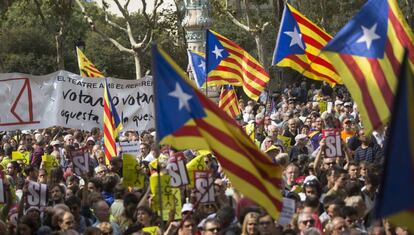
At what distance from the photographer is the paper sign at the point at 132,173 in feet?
48.5

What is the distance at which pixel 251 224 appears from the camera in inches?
420

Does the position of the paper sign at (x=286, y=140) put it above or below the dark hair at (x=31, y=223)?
above

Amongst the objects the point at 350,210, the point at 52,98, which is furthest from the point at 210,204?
the point at 52,98

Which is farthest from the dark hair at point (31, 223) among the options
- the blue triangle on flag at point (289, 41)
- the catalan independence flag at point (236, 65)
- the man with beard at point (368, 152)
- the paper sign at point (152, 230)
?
the catalan independence flag at point (236, 65)

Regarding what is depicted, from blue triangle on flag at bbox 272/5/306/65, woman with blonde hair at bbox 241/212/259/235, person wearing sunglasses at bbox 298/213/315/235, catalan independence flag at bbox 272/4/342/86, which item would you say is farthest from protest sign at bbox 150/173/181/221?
blue triangle on flag at bbox 272/5/306/65

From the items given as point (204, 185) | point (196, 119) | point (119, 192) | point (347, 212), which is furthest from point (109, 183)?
point (196, 119)

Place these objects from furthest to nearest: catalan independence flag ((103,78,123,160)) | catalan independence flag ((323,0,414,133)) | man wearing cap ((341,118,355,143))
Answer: man wearing cap ((341,118,355,143)) < catalan independence flag ((103,78,123,160)) < catalan independence flag ((323,0,414,133))

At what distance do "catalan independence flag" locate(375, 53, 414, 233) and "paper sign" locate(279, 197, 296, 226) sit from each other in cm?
345

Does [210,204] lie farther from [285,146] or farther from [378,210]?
[285,146]

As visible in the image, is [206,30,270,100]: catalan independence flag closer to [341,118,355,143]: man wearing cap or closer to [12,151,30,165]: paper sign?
[341,118,355,143]: man wearing cap

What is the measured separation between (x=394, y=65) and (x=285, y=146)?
26.7 feet

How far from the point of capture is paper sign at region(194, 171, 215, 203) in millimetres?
12242

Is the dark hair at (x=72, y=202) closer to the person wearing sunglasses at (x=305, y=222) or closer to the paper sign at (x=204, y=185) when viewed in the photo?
the paper sign at (x=204, y=185)

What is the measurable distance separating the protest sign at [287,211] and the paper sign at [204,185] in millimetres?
1019
